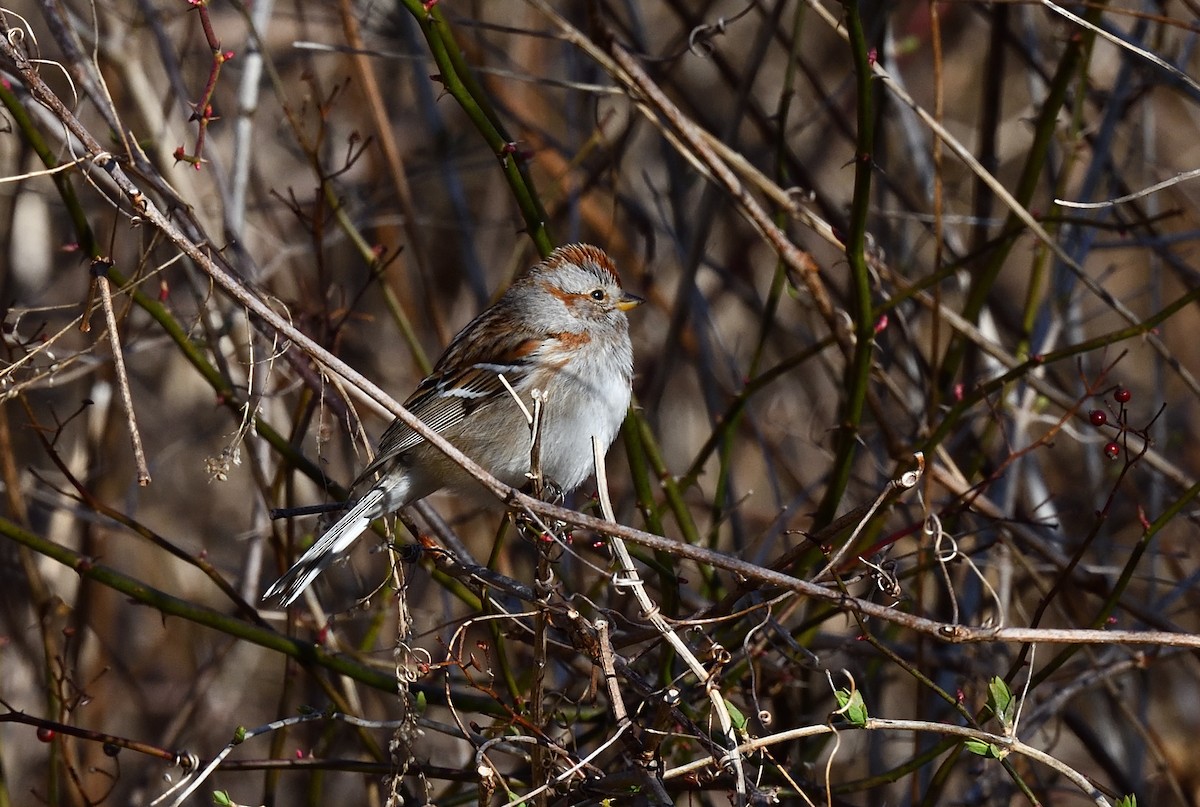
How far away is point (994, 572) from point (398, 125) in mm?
3356

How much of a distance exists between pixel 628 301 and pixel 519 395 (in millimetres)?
457

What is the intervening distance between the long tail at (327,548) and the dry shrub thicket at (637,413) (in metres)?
0.14

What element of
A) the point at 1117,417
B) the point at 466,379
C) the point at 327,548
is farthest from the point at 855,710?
the point at 466,379

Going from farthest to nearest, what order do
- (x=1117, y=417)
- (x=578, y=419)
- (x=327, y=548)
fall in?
(x=578, y=419)
(x=327, y=548)
(x=1117, y=417)

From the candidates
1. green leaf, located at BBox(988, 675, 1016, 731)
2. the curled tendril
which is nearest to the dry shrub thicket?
green leaf, located at BBox(988, 675, 1016, 731)

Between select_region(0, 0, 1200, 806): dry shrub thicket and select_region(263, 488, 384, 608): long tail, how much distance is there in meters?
0.14

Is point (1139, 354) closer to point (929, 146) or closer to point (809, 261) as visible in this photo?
point (929, 146)

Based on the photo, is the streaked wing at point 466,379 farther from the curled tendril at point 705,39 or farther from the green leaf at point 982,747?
the green leaf at point 982,747

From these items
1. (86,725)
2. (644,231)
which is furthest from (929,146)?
(86,725)

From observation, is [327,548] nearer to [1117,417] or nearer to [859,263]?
[859,263]

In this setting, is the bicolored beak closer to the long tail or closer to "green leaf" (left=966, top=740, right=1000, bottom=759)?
the long tail

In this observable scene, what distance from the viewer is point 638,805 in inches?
98.5

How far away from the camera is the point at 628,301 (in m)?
3.42

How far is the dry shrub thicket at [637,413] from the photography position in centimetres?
213
